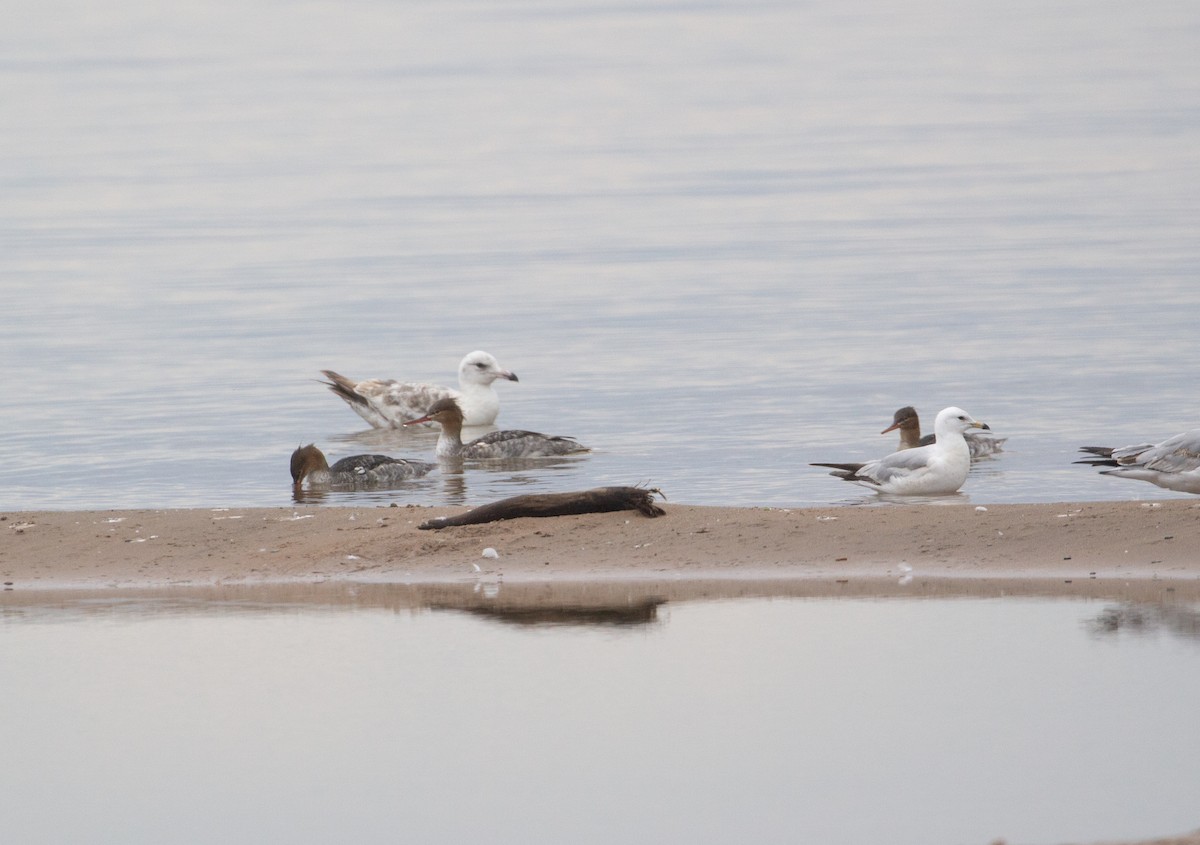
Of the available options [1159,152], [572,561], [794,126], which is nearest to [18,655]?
[572,561]

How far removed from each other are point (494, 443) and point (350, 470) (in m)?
1.93

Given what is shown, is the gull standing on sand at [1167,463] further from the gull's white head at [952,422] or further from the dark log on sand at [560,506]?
the dark log on sand at [560,506]

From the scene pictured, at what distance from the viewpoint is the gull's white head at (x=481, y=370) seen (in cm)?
2067

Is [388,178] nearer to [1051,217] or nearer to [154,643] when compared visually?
[1051,217]

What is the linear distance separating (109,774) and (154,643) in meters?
1.83

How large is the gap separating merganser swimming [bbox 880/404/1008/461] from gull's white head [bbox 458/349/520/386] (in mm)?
4910

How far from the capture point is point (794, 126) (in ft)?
238

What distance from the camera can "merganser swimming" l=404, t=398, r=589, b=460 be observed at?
56.4 feet

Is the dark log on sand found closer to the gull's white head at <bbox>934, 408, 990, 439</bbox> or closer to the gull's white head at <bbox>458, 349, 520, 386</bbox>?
the gull's white head at <bbox>934, 408, 990, 439</bbox>

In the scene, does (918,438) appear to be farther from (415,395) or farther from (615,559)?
(615,559)

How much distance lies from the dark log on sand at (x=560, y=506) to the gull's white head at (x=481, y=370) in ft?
32.1

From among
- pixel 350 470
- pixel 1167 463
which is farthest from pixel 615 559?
pixel 350 470

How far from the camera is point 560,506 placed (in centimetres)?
1072

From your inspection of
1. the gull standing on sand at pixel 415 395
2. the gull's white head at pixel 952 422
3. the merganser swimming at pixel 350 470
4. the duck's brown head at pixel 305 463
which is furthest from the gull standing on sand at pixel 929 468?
the gull standing on sand at pixel 415 395
